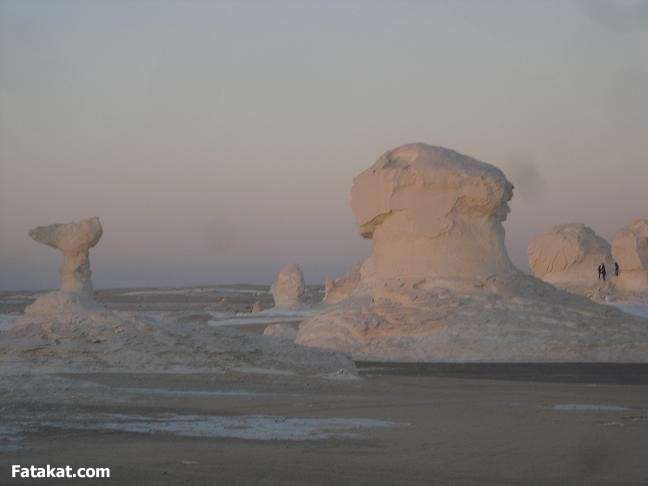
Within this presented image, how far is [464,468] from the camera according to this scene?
960 cm

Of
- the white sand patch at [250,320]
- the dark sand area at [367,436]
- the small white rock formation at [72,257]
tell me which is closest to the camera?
the dark sand area at [367,436]

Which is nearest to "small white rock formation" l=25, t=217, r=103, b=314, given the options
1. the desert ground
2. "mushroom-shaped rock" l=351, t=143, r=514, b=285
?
"mushroom-shaped rock" l=351, t=143, r=514, b=285

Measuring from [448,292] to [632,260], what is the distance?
61.8 feet

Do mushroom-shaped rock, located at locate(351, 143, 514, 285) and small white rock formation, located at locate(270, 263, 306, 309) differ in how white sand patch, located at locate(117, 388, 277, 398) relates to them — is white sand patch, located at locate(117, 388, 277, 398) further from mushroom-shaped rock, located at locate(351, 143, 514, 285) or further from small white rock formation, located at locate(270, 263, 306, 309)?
small white rock formation, located at locate(270, 263, 306, 309)

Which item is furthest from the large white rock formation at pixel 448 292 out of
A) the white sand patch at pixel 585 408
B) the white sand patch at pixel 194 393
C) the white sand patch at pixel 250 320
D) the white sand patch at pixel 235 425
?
the white sand patch at pixel 250 320

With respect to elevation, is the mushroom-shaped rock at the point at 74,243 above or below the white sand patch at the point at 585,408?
above

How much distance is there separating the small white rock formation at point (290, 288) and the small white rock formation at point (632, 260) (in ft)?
59.9

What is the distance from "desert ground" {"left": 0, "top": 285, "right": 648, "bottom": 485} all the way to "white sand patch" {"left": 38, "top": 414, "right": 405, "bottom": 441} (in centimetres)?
2

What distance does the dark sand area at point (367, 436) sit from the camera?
30.2ft

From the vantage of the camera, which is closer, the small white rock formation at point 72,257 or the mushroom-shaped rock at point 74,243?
the small white rock formation at point 72,257

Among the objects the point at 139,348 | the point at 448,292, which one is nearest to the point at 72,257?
the point at 448,292

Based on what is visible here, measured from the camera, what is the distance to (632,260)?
44500 millimetres

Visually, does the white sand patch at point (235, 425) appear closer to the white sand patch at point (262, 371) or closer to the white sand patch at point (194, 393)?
the white sand patch at point (194, 393)

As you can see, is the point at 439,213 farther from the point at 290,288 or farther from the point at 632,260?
the point at 290,288
